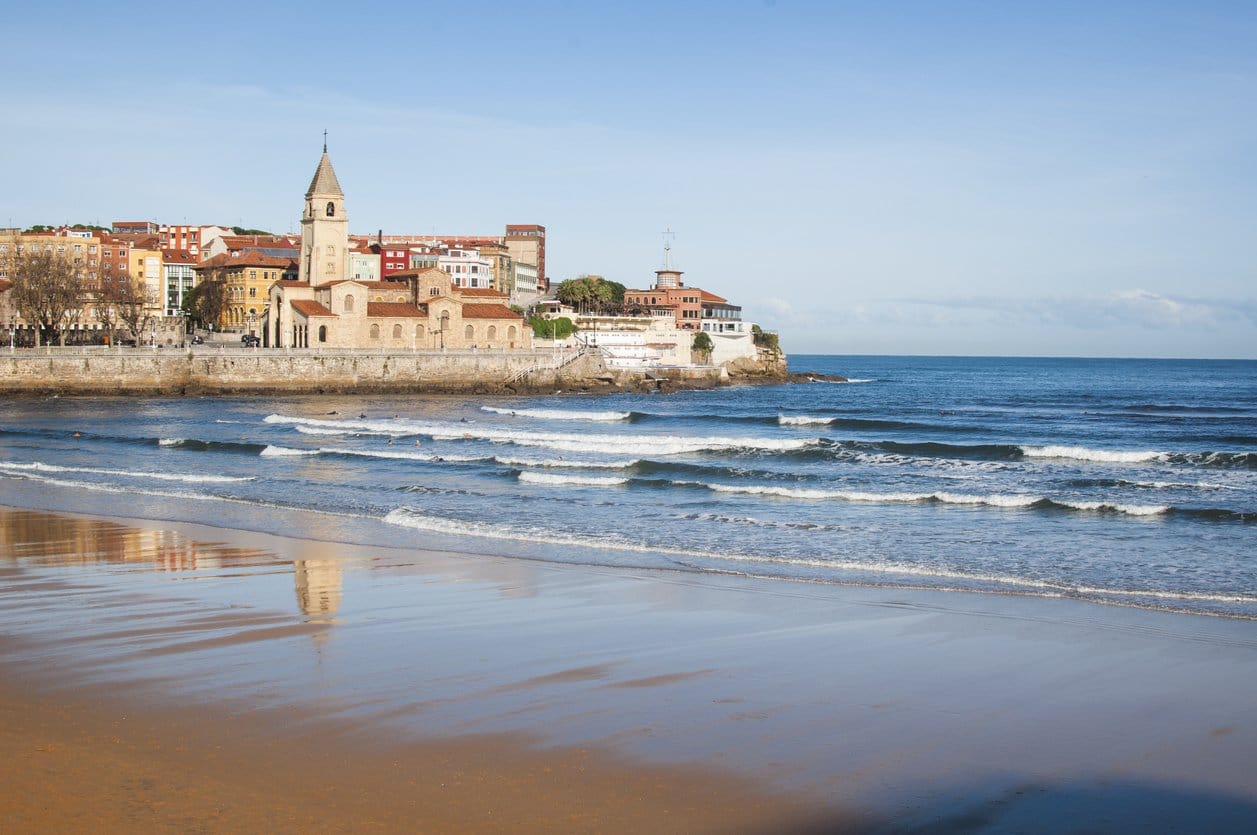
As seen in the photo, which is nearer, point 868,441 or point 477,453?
point 477,453

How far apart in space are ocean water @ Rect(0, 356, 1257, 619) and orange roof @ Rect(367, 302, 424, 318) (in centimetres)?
2306

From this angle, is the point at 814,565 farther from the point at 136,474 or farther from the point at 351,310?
the point at 351,310

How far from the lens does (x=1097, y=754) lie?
809 centimetres

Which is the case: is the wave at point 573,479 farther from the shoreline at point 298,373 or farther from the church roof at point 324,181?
the church roof at point 324,181

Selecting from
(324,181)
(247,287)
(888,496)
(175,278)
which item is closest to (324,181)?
(324,181)

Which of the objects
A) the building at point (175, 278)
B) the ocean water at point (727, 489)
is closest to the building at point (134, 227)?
the building at point (175, 278)

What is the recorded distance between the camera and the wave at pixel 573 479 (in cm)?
2662

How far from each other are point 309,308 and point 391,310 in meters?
5.53

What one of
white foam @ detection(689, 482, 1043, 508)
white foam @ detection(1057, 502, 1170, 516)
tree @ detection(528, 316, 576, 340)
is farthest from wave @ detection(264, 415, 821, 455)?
tree @ detection(528, 316, 576, 340)

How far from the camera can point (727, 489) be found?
25.6m

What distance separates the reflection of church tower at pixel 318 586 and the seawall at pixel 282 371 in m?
51.4

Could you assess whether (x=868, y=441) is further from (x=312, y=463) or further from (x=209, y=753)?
(x=209, y=753)

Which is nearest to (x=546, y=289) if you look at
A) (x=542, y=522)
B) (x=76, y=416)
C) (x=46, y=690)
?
(x=76, y=416)

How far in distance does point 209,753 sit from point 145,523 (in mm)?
13440
